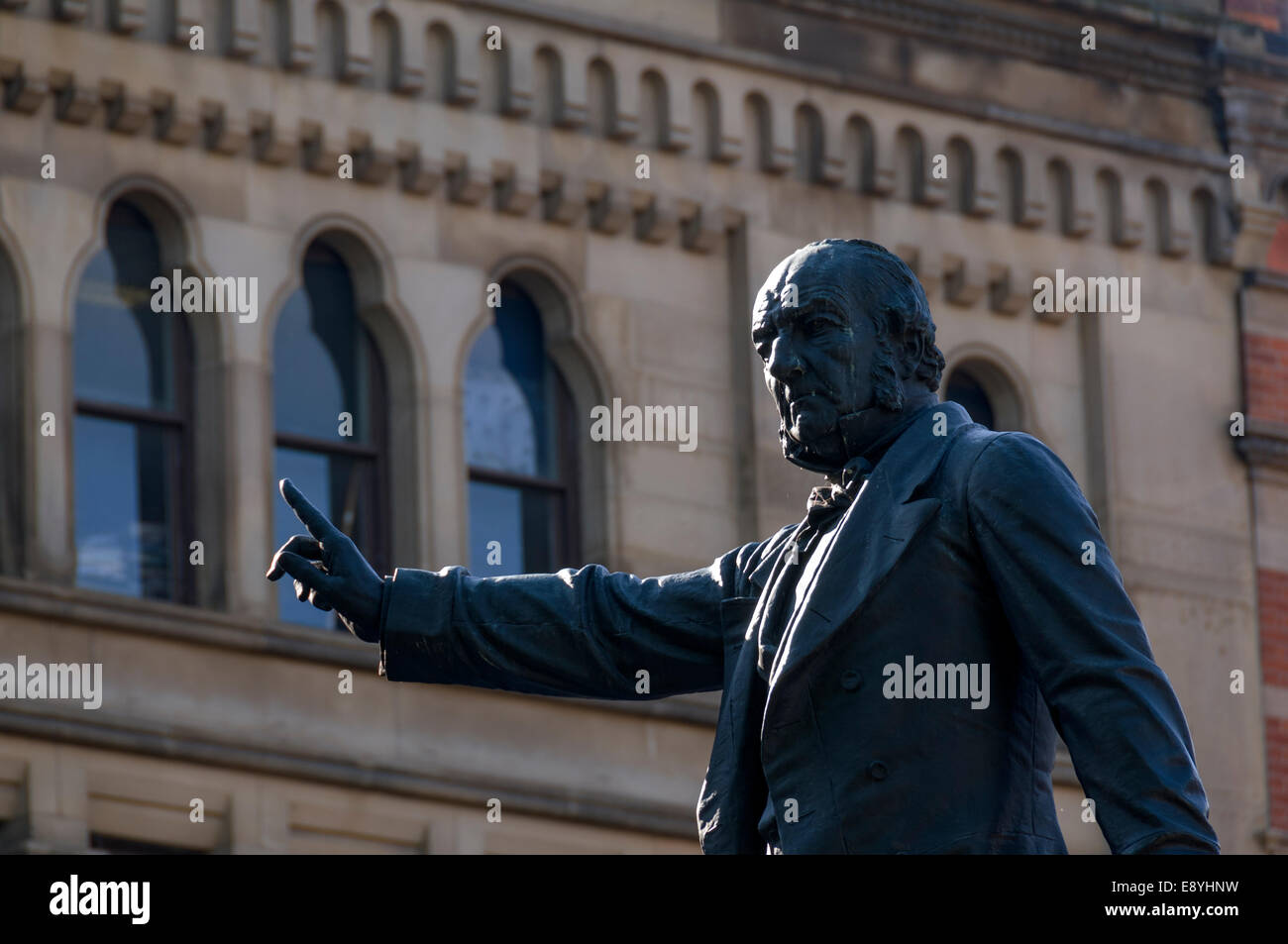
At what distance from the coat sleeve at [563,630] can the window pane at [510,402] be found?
19.3 m

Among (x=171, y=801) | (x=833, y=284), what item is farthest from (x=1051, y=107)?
(x=833, y=284)

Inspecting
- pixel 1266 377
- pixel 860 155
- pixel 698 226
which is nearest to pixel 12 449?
pixel 698 226

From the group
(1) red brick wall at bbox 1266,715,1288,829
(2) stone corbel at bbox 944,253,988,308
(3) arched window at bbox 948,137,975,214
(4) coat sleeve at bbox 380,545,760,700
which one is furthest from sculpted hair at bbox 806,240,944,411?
(1) red brick wall at bbox 1266,715,1288,829

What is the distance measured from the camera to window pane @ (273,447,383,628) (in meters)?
28.5

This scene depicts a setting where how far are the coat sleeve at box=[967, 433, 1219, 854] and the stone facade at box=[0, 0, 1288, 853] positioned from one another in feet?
57.8

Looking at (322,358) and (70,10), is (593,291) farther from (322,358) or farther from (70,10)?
(70,10)

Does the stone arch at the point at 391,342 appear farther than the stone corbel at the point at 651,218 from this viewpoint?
No

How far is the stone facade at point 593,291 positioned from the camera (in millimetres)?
27656

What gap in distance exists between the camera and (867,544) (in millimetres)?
9609

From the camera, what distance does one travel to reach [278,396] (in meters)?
28.8

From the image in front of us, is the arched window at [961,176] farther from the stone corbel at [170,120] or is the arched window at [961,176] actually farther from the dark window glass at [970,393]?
the stone corbel at [170,120]

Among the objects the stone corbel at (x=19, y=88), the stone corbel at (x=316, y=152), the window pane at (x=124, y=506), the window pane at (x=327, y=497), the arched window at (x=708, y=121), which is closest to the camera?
the window pane at (x=124, y=506)

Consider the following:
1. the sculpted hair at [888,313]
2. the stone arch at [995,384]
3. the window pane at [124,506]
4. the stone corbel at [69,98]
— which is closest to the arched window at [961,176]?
the stone arch at [995,384]

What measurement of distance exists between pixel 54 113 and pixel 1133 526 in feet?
26.7
